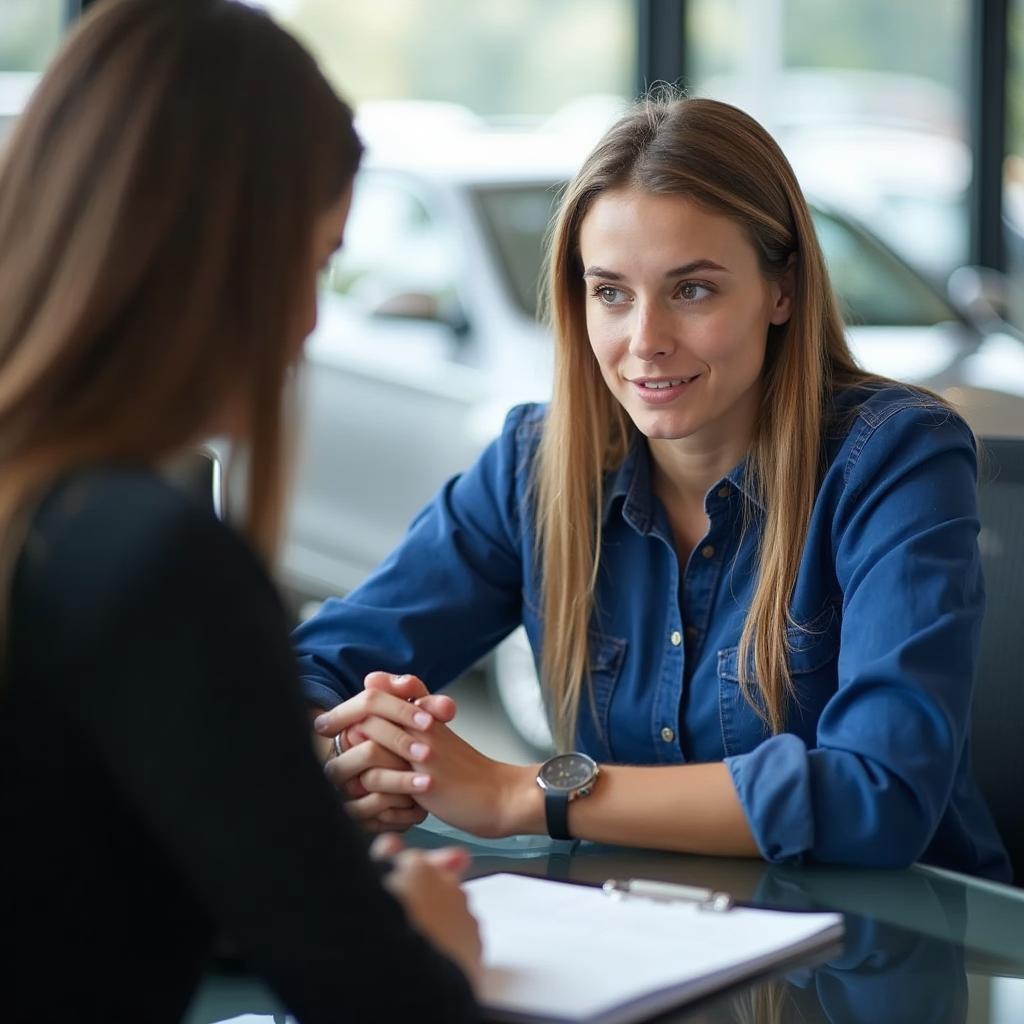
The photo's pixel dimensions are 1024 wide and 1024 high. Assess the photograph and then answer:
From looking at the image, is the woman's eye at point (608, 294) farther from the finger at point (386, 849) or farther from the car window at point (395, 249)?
the car window at point (395, 249)

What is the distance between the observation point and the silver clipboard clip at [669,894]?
1.13 metres

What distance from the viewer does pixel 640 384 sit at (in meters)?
1.69

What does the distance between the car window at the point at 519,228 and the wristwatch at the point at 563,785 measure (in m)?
2.44

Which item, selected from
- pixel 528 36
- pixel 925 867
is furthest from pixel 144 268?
pixel 528 36

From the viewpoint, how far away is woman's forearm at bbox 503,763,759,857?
1.36 metres

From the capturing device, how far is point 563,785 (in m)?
1.41

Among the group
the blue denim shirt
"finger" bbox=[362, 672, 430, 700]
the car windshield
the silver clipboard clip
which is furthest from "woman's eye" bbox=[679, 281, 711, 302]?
the car windshield

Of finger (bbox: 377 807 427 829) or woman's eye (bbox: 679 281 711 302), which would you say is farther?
woman's eye (bbox: 679 281 711 302)

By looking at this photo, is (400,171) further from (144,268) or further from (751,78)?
(144,268)

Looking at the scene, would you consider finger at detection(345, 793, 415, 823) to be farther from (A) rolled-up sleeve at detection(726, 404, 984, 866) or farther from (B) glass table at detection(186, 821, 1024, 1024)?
(A) rolled-up sleeve at detection(726, 404, 984, 866)

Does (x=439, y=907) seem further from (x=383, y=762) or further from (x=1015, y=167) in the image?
(x=1015, y=167)

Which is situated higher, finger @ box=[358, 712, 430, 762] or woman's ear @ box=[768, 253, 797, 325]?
woman's ear @ box=[768, 253, 797, 325]

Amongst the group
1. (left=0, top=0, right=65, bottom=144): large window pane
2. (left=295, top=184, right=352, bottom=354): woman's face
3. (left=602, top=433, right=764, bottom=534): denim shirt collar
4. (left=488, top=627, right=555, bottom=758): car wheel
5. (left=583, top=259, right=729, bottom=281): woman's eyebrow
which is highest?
(left=0, top=0, right=65, bottom=144): large window pane

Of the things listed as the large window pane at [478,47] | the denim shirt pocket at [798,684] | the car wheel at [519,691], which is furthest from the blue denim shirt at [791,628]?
the large window pane at [478,47]
